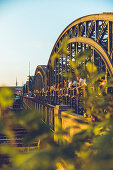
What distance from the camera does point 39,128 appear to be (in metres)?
1.96

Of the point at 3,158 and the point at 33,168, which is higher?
the point at 33,168

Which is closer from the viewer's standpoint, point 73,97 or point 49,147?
point 49,147

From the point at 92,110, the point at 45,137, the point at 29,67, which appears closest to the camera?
the point at 45,137

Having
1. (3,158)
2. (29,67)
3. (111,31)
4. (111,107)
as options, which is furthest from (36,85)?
(111,107)

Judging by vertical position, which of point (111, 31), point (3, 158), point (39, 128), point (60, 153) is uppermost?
point (111, 31)

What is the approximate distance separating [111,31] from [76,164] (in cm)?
1127

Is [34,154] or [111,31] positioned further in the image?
[111,31]

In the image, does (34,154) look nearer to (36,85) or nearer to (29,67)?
(36,85)

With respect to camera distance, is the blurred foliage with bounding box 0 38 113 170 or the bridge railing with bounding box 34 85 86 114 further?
the bridge railing with bounding box 34 85 86 114

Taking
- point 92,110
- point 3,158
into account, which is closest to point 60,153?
point 92,110

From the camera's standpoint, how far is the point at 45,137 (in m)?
2.01

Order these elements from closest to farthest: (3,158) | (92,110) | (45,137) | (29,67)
Answer: 1. (45,137)
2. (92,110)
3. (3,158)
4. (29,67)

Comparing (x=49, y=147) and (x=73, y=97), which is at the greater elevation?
(x=73, y=97)

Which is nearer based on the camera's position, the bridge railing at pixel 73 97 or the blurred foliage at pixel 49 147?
the blurred foliage at pixel 49 147
